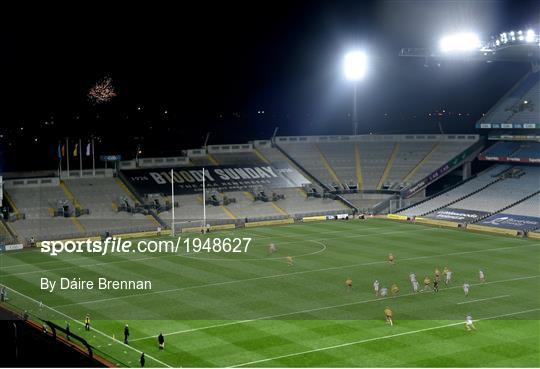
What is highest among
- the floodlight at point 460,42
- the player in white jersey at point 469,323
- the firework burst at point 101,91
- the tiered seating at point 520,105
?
the floodlight at point 460,42

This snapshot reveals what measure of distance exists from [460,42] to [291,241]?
28720 millimetres

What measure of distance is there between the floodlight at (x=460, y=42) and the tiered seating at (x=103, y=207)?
1379 inches

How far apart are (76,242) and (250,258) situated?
59.3ft

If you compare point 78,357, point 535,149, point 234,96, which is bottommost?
point 78,357

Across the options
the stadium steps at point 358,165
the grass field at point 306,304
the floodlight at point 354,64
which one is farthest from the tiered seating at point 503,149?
the grass field at point 306,304

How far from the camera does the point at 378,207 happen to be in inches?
3270

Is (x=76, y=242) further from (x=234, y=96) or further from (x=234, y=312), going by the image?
(x=234, y=96)

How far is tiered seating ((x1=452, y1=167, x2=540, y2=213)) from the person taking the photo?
75.8 metres

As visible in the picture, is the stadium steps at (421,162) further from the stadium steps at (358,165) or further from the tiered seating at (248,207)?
the tiered seating at (248,207)

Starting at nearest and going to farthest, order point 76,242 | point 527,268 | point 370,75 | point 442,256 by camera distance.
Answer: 1. point 527,268
2. point 442,256
3. point 76,242
4. point 370,75

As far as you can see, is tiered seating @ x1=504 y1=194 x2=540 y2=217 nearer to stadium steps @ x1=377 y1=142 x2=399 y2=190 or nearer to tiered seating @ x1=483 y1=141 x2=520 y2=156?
tiered seating @ x1=483 y1=141 x2=520 y2=156

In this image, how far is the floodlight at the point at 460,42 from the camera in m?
74.9

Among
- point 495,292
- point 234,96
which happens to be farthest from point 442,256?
point 234,96

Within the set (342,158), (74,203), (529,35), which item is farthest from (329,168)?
(74,203)
